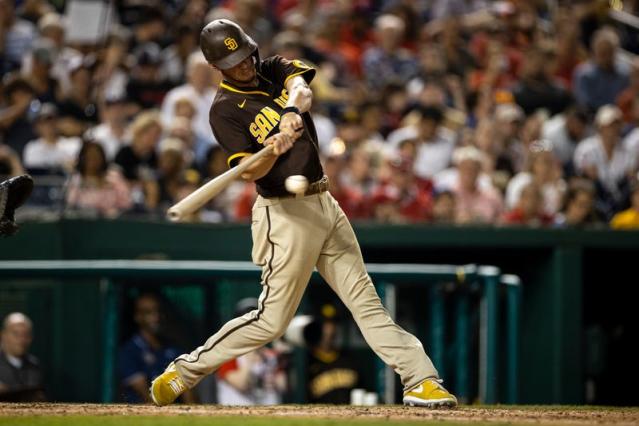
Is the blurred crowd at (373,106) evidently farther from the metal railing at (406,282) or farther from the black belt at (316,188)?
the black belt at (316,188)

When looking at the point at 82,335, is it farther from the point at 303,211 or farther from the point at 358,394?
the point at 303,211

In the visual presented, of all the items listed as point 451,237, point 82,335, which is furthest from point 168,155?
point 451,237

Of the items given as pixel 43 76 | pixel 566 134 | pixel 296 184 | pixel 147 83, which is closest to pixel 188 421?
pixel 296 184

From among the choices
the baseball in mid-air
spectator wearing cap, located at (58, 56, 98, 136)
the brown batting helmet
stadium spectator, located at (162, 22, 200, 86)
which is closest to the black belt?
the baseball in mid-air

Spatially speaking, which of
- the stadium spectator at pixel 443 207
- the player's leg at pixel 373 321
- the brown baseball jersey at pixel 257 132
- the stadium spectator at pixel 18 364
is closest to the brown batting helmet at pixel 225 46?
the brown baseball jersey at pixel 257 132

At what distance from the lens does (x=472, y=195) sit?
10234 millimetres

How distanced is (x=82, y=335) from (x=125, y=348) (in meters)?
0.48

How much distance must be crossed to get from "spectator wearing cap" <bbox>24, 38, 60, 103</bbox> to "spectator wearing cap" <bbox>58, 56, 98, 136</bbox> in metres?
0.12

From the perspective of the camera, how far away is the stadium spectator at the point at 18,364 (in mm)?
8203

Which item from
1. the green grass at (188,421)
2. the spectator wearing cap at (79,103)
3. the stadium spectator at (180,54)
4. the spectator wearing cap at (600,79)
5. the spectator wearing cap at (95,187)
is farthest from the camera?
the spectator wearing cap at (600,79)

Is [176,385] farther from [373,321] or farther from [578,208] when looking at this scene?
[578,208]

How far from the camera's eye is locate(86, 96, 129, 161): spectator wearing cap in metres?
10.3

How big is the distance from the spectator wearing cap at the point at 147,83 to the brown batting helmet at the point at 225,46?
563 centimetres

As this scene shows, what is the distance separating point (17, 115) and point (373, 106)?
3362mm
